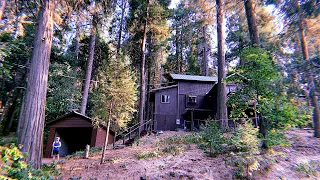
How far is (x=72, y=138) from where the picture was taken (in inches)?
655

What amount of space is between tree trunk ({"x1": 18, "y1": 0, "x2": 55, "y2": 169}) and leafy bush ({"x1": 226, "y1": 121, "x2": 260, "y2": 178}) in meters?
6.65

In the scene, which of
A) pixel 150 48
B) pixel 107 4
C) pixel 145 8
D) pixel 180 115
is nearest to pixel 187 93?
pixel 180 115

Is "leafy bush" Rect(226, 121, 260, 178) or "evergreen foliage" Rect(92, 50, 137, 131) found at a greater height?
"evergreen foliage" Rect(92, 50, 137, 131)

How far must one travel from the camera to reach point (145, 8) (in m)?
17.3

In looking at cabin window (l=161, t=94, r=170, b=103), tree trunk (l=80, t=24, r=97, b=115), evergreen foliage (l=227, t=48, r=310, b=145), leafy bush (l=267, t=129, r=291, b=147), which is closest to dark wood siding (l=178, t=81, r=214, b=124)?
cabin window (l=161, t=94, r=170, b=103)

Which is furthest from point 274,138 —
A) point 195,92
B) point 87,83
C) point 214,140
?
point 87,83

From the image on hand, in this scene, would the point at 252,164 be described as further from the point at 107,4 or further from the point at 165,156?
the point at 107,4

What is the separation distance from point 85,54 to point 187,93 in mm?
12854

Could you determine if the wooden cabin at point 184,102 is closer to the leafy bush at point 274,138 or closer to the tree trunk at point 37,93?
the leafy bush at point 274,138

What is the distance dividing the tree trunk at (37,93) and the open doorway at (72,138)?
355 inches

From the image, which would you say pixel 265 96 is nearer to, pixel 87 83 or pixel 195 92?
pixel 195 92

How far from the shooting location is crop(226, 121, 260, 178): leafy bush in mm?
5781

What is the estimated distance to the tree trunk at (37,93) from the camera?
5.82m

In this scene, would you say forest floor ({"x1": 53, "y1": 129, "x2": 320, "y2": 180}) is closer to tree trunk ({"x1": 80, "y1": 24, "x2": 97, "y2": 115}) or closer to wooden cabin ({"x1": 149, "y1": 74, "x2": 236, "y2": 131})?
tree trunk ({"x1": 80, "y1": 24, "x2": 97, "y2": 115})
